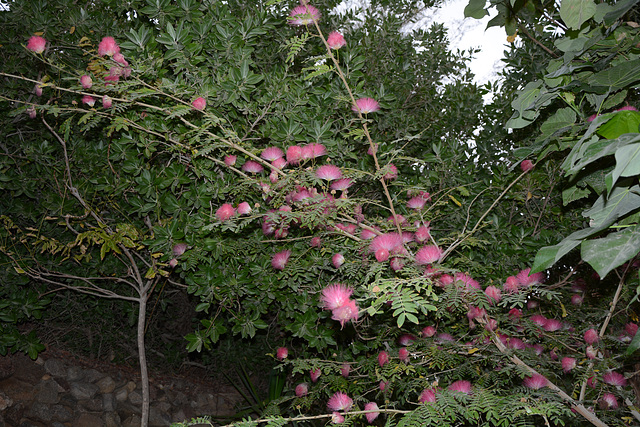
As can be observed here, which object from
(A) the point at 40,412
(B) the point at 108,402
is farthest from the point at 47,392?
(B) the point at 108,402

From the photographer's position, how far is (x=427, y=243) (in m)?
1.49

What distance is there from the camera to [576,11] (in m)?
0.85

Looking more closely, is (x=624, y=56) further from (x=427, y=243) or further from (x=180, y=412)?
(x=180, y=412)

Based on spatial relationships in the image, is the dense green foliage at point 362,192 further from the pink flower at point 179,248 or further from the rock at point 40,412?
the rock at point 40,412

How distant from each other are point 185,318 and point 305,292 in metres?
2.97

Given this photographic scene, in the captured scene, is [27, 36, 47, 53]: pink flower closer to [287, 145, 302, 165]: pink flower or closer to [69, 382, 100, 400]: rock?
[287, 145, 302, 165]: pink flower

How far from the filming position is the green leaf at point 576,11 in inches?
33.1

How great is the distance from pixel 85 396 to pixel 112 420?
1.10 ft

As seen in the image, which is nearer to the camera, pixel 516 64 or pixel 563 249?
pixel 563 249

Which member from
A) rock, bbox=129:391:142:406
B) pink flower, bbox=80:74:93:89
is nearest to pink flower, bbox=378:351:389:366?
pink flower, bbox=80:74:93:89

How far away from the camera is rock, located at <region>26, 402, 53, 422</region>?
374 cm

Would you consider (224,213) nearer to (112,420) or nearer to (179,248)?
(179,248)

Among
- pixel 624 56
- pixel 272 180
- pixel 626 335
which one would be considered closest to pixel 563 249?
pixel 624 56

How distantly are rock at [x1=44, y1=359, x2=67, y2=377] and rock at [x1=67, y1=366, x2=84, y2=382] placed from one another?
0.04 metres
